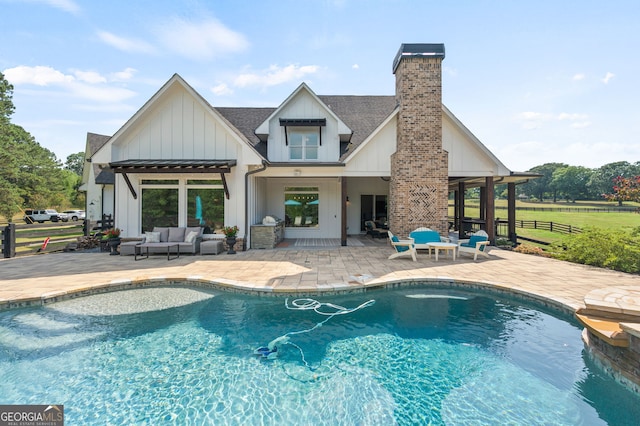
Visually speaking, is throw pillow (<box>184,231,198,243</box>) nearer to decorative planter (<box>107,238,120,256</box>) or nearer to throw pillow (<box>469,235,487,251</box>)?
decorative planter (<box>107,238,120,256</box>)

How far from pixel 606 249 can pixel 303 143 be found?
11.6 meters

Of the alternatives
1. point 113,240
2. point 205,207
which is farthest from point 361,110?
point 113,240

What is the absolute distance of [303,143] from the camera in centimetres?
1347

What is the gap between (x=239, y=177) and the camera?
11.6 meters

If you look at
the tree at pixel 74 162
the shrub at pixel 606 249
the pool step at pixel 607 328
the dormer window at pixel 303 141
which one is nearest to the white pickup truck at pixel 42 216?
the dormer window at pixel 303 141

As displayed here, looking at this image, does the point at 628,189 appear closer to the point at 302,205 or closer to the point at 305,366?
the point at 305,366

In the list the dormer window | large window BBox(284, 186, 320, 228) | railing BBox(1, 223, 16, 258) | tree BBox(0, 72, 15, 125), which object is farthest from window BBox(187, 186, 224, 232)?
tree BBox(0, 72, 15, 125)

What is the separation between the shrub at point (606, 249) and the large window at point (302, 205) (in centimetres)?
1049

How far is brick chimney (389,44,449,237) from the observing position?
11523mm

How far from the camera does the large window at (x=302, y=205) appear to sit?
15.6 metres

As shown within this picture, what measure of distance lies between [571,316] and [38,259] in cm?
1535

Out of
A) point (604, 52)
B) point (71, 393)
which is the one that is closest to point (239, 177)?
point (71, 393)

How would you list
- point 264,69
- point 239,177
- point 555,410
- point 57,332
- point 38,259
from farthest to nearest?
point 264,69, point 239,177, point 38,259, point 57,332, point 555,410

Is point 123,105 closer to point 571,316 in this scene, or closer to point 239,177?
point 239,177
